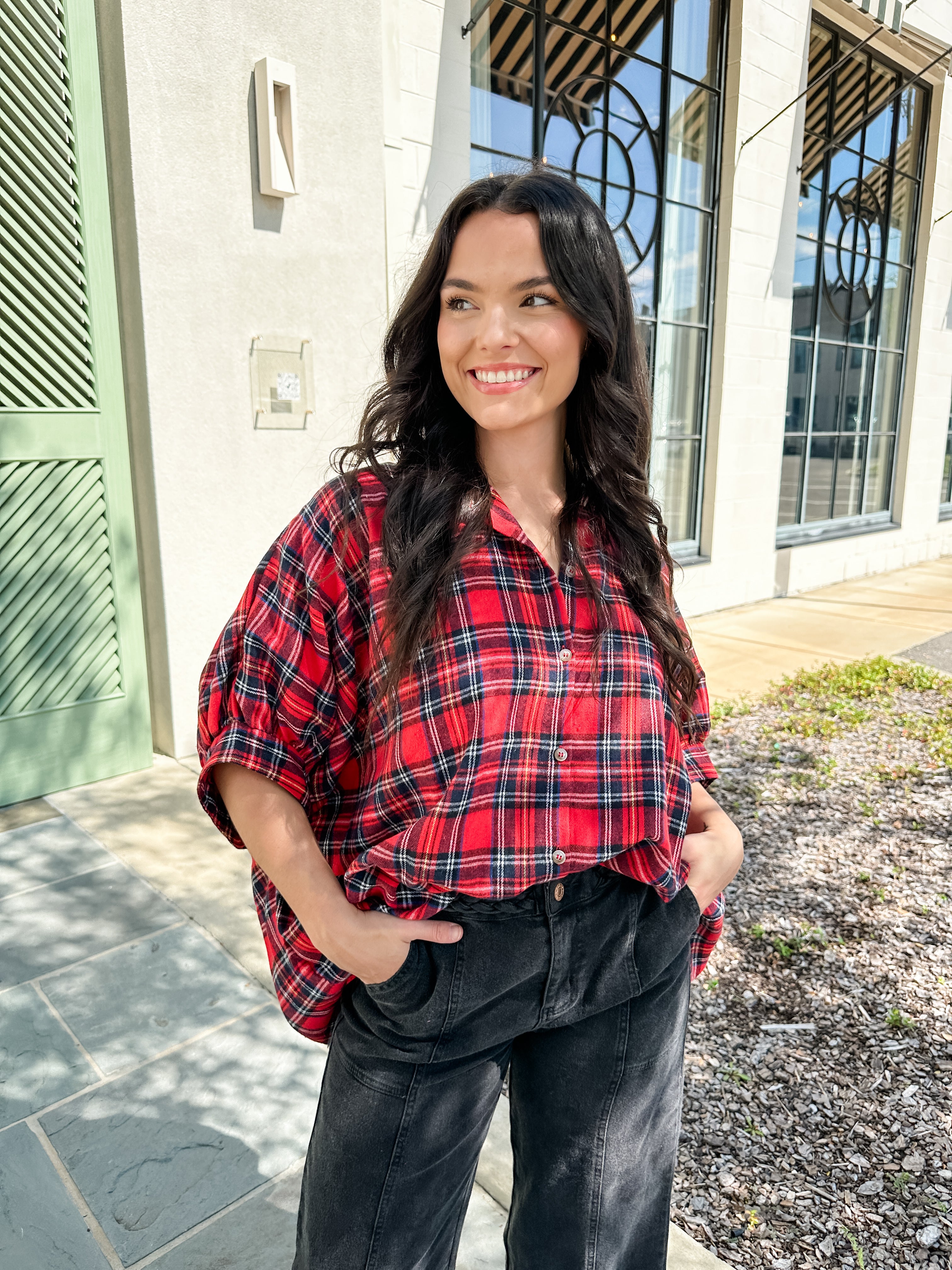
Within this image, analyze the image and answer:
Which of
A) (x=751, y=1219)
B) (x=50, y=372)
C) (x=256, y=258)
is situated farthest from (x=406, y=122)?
(x=751, y=1219)

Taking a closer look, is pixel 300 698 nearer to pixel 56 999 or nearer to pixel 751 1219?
pixel 751 1219

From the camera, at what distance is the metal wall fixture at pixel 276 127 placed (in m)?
4.02

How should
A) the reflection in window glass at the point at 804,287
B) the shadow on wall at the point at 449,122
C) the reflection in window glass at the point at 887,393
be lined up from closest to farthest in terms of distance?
the shadow on wall at the point at 449,122
the reflection in window glass at the point at 804,287
the reflection in window glass at the point at 887,393

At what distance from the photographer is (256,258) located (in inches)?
165

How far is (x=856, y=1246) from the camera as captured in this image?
6.26 ft

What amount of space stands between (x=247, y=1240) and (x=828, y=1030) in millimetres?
1656

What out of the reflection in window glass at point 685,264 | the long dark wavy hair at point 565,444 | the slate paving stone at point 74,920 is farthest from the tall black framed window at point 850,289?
the long dark wavy hair at point 565,444

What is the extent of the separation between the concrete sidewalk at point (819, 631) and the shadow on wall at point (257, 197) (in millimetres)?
3408

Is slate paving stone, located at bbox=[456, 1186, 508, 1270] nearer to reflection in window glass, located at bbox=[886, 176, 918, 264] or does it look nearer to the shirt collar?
the shirt collar

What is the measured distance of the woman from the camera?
1.13 meters

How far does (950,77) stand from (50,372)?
32.6 ft

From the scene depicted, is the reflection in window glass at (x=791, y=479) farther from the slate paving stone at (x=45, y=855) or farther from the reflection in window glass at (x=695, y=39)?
the slate paving stone at (x=45, y=855)

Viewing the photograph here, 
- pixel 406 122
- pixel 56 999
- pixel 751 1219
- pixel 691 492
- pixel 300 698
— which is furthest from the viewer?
pixel 691 492

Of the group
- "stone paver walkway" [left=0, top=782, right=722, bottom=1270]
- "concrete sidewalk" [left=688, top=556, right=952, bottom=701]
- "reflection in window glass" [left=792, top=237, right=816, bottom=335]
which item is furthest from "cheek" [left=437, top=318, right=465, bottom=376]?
"reflection in window glass" [left=792, top=237, right=816, bottom=335]
